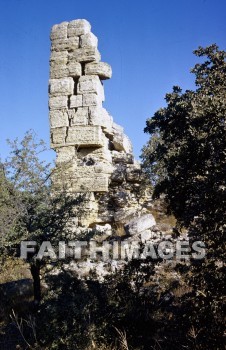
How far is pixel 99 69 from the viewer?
1259 centimetres

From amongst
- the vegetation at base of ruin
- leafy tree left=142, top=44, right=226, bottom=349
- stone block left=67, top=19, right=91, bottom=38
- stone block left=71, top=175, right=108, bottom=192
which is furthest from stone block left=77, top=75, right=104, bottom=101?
leafy tree left=142, top=44, right=226, bottom=349

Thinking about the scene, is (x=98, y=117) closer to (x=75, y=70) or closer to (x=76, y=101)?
(x=76, y=101)

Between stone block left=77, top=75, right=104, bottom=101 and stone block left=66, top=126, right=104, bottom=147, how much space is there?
1.26 metres

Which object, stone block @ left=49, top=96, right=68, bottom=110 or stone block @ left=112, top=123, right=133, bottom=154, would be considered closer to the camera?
stone block @ left=49, top=96, right=68, bottom=110

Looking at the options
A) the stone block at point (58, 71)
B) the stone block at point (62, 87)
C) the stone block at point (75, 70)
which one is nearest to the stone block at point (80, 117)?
the stone block at point (62, 87)

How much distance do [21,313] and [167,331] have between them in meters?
3.20

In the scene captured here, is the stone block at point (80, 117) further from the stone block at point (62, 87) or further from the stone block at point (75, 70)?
the stone block at point (75, 70)

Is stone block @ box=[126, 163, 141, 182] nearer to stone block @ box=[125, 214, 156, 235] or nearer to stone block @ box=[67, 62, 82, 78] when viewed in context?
stone block @ box=[125, 214, 156, 235]

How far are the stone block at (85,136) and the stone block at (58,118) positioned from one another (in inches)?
13.8

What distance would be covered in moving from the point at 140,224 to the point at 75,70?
580cm

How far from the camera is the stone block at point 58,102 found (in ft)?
41.2

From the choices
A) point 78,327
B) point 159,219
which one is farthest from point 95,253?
point 159,219

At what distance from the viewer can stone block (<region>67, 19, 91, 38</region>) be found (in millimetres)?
13039

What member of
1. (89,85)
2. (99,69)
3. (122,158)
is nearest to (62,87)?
(89,85)
